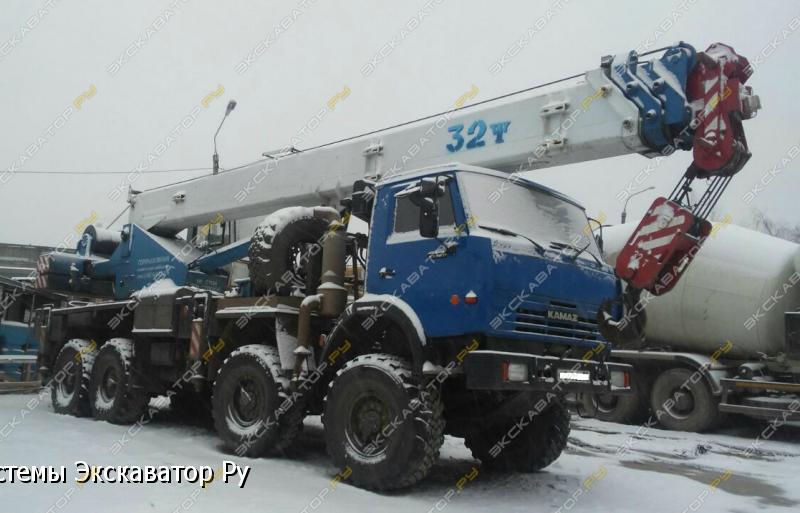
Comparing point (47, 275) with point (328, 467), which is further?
point (47, 275)

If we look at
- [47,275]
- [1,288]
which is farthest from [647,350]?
[1,288]

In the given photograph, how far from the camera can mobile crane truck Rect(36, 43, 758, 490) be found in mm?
5766

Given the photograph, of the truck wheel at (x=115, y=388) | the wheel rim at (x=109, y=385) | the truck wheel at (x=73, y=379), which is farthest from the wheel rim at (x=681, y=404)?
the truck wheel at (x=73, y=379)

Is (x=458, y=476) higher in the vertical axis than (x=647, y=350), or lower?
lower

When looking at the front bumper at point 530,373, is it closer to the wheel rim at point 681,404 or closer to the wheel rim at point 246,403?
the wheel rim at point 246,403

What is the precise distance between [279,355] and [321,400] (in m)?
0.63

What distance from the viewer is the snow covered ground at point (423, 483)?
5.09m

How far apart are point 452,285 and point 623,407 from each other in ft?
24.4

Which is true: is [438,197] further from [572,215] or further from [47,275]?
[47,275]

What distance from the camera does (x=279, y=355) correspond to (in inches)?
283

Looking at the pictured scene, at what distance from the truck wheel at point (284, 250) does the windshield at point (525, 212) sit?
2244 mm

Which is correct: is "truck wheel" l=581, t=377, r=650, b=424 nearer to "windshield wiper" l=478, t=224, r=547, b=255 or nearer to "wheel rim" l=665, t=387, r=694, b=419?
"wheel rim" l=665, t=387, r=694, b=419

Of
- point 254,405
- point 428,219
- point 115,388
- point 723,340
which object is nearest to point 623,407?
point 723,340

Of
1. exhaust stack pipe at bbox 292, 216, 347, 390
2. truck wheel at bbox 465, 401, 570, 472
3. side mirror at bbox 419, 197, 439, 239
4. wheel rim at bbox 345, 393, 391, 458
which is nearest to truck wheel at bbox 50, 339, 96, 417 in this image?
exhaust stack pipe at bbox 292, 216, 347, 390
